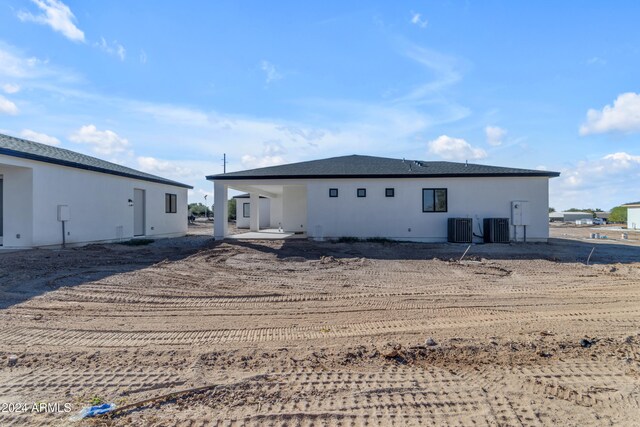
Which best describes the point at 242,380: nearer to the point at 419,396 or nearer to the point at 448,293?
the point at 419,396

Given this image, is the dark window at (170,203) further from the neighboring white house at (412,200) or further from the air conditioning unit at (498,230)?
the air conditioning unit at (498,230)

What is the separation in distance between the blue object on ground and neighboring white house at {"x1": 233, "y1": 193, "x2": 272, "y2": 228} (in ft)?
82.2

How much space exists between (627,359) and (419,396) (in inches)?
103

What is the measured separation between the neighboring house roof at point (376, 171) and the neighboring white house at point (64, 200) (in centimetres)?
405

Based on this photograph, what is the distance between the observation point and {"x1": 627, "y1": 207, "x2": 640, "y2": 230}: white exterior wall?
35.9 m

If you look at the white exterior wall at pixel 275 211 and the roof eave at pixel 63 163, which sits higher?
the roof eave at pixel 63 163

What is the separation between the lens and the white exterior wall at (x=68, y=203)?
13.4 meters

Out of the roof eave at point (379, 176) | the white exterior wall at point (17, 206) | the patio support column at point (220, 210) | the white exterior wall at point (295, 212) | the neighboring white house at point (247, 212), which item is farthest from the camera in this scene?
the neighboring white house at point (247, 212)

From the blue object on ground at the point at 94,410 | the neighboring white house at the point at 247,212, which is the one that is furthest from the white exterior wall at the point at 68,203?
the blue object on ground at the point at 94,410

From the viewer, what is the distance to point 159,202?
20844 mm

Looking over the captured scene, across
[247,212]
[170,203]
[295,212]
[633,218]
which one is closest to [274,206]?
[247,212]

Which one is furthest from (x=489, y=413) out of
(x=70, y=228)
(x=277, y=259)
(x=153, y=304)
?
(x=70, y=228)

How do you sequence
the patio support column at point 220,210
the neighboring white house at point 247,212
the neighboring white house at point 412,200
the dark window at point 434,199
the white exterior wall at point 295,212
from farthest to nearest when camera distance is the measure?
the neighboring white house at point 247,212 → the white exterior wall at point 295,212 → the patio support column at point 220,210 → the dark window at point 434,199 → the neighboring white house at point 412,200

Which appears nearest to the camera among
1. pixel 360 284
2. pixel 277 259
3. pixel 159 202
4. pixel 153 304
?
pixel 153 304
